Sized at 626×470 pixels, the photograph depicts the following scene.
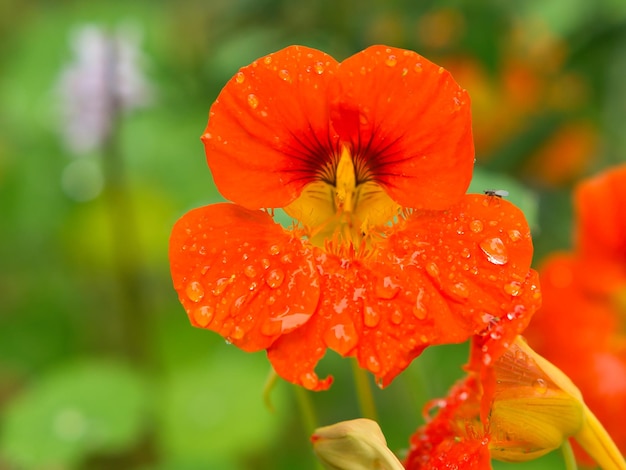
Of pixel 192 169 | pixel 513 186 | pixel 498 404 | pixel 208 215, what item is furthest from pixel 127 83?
pixel 498 404

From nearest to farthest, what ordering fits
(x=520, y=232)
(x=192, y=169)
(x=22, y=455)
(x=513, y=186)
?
(x=520, y=232), (x=513, y=186), (x=22, y=455), (x=192, y=169)

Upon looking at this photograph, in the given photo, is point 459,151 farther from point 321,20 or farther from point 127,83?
point 127,83

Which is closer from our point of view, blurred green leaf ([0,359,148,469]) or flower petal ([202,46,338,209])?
flower petal ([202,46,338,209])

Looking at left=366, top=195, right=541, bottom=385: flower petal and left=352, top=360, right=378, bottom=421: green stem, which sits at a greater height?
left=366, top=195, right=541, bottom=385: flower petal

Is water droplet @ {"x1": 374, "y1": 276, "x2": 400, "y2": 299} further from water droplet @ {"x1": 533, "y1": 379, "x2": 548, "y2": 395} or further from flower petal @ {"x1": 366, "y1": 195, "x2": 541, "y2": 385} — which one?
water droplet @ {"x1": 533, "y1": 379, "x2": 548, "y2": 395}

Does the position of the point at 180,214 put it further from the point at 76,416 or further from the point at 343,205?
the point at 76,416

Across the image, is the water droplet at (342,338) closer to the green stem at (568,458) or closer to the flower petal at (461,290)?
the flower petal at (461,290)

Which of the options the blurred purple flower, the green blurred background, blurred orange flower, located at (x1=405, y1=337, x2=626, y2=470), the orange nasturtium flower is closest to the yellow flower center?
the orange nasturtium flower
